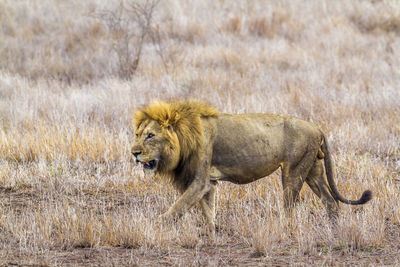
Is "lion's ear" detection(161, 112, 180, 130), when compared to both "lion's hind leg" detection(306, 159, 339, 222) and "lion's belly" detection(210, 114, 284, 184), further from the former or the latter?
"lion's hind leg" detection(306, 159, 339, 222)

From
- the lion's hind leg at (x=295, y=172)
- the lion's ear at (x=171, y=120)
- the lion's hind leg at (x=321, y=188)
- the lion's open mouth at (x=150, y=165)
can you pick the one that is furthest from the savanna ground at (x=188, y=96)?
the lion's ear at (x=171, y=120)

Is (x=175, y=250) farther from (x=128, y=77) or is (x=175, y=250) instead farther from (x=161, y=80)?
(x=128, y=77)

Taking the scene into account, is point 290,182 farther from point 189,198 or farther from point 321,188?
point 189,198

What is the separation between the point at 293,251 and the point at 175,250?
931 mm

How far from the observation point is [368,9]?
18484 mm

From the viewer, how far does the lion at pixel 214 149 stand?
493 centimetres

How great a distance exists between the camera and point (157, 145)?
4.90 m

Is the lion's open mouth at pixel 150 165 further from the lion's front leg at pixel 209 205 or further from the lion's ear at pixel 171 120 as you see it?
the lion's front leg at pixel 209 205

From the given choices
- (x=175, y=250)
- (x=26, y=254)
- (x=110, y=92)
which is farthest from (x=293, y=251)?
(x=110, y=92)

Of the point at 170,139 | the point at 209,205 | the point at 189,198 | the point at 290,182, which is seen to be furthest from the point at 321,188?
the point at 170,139

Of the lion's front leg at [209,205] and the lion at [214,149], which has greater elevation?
the lion at [214,149]

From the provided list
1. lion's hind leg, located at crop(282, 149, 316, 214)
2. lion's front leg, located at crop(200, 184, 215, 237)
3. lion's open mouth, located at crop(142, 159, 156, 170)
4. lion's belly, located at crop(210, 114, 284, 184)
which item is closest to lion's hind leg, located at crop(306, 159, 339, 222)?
lion's hind leg, located at crop(282, 149, 316, 214)

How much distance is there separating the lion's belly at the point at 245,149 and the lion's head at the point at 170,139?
224mm

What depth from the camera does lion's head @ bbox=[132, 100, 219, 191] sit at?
489cm
